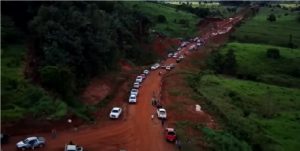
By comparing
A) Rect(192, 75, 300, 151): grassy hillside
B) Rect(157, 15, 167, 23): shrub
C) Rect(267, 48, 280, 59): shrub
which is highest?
Rect(157, 15, 167, 23): shrub

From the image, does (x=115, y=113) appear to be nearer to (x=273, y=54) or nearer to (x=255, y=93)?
(x=255, y=93)

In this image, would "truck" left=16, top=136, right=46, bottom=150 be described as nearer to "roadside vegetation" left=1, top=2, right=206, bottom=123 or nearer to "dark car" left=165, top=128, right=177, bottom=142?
"roadside vegetation" left=1, top=2, right=206, bottom=123

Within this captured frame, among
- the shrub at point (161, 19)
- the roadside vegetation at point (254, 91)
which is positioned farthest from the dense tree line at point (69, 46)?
the shrub at point (161, 19)

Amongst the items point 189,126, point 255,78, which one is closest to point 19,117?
point 189,126

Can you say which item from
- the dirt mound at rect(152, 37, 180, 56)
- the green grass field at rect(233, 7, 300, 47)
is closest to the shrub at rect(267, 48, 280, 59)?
the green grass field at rect(233, 7, 300, 47)

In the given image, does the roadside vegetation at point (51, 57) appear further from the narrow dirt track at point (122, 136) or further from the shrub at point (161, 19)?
the shrub at point (161, 19)

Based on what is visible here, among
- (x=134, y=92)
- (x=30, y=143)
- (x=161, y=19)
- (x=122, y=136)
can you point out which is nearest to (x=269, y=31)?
(x=161, y=19)

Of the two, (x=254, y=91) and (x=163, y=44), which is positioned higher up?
(x=163, y=44)
